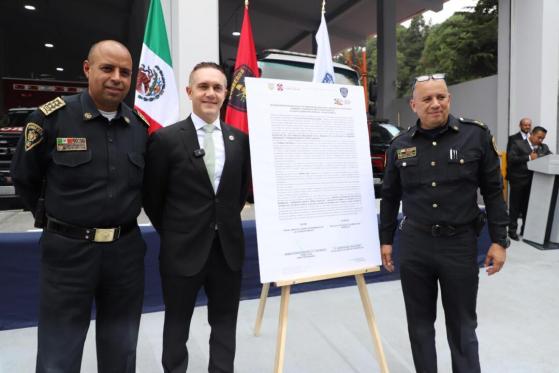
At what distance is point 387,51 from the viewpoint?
41.9ft

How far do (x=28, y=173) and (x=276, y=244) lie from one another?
1.05 meters

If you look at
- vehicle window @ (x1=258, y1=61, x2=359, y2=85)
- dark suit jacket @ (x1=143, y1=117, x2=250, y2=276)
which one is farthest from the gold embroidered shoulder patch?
vehicle window @ (x1=258, y1=61, x2=359, y2=85)

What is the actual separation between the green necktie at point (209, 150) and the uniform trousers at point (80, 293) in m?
0.38

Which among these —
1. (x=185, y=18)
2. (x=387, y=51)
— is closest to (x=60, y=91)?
(x=185, y=18)

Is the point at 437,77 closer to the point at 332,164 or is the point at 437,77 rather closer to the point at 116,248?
the point at 332,164

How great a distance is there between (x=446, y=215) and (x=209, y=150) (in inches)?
42.0

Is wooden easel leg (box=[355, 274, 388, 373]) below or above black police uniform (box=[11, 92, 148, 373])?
below

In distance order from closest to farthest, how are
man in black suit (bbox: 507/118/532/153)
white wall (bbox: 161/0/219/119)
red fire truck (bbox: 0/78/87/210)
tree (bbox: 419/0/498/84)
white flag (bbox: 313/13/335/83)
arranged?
white wall (bbox: 161/0/219/119) < white flag (bbox: 313/13/335/83) < man in black suit (bbox: 507/118/532/153) < red fire truck (bbox: 0/78/87/210) < tree (bbox: 419/0/498/84)

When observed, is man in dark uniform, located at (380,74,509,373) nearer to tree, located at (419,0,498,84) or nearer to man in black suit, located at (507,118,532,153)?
man in black suit, located at (507,118,532,153)

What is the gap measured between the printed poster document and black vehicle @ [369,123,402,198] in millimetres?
3849

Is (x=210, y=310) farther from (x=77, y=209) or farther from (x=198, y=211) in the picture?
(x=77, y=209)

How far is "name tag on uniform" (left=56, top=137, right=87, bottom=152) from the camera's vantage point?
59.2 inches

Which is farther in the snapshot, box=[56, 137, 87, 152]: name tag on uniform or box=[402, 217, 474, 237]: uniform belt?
box=[402, 217, 474, 237]: uniform belt

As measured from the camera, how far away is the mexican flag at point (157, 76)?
4270 millimetres
